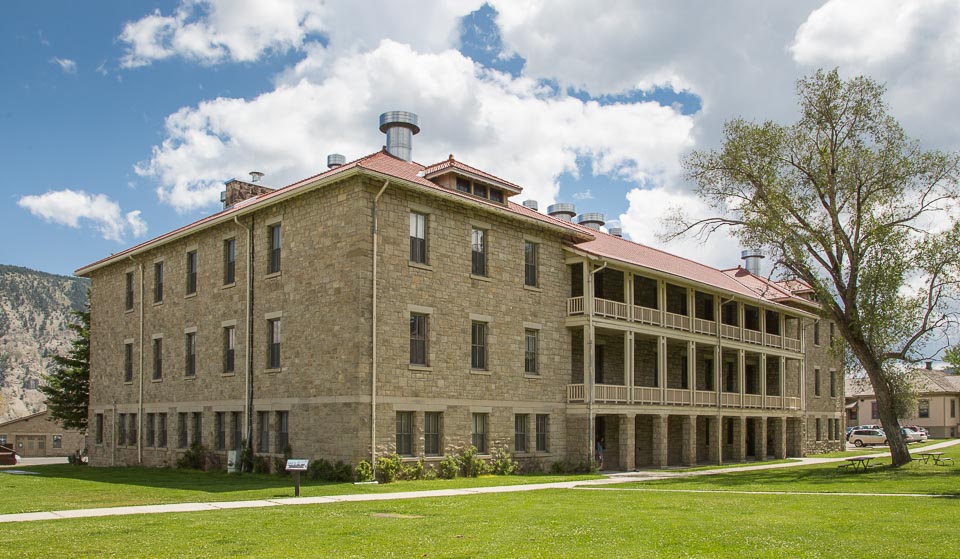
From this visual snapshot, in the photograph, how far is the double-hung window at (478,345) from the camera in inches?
1134

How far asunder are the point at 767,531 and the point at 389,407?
13.5m

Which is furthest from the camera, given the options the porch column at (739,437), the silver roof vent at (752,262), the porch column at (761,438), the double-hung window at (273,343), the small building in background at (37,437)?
the small building in background at (37,437)

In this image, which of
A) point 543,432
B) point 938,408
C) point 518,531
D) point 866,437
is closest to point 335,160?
point 543,432

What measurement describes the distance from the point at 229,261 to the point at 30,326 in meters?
138

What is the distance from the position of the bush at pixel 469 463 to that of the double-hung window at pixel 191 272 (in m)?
12.6

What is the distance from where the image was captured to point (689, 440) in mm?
37000

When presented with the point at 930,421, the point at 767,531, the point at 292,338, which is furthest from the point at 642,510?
the point at 930,421

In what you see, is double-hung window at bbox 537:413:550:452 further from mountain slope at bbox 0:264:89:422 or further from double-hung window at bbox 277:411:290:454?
mountain slope at bbox 0:264:89:422

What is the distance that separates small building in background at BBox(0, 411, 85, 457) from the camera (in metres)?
72.2

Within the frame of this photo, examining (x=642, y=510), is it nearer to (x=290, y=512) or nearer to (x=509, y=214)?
(x=290, y=512)

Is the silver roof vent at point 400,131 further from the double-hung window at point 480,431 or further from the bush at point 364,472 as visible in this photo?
the bush at point 364,472

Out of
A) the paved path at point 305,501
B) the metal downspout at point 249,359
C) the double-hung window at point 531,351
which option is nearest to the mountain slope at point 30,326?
the metal downspout at point 249,359

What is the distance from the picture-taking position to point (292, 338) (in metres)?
27.5

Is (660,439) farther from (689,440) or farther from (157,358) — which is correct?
(157,358)
